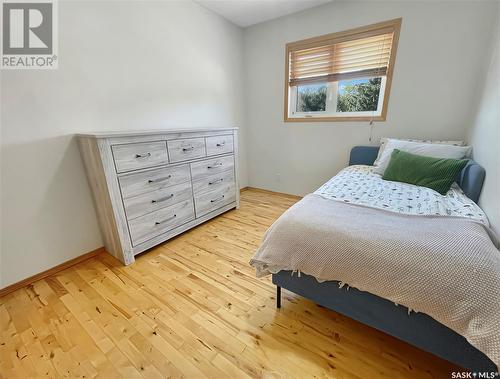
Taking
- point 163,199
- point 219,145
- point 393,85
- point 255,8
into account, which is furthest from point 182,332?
point 255,8

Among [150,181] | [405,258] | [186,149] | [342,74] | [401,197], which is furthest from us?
[342,74]

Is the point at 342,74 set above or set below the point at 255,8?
below

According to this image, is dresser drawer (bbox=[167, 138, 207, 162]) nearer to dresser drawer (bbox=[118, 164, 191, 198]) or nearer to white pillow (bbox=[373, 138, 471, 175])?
dresser drawer (bbox=[118, 164, 191, 198])

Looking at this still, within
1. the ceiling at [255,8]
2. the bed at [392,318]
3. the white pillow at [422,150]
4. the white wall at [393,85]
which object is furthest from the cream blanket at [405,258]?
the ceiling at [255,8]

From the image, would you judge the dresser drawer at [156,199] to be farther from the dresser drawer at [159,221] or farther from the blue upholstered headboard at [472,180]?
the blue upholstered headboard at [472,180]

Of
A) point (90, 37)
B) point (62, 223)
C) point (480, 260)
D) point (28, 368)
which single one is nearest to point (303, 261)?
point (480, 260)

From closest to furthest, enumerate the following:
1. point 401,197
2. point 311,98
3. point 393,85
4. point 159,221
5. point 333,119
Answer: point 401,197 → point 159,221 → point 393,85 → point 333,119 → point 311,98

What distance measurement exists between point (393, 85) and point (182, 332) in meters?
2.88

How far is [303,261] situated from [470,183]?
1451mm

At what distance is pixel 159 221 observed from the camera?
197 centimetres

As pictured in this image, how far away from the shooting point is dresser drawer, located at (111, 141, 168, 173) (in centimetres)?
162

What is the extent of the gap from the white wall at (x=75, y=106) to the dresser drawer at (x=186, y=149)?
0.50 meters

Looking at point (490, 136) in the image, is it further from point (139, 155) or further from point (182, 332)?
point (139, 155)

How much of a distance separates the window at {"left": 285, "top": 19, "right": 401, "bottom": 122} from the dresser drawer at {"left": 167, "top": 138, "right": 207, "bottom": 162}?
1446 mm
